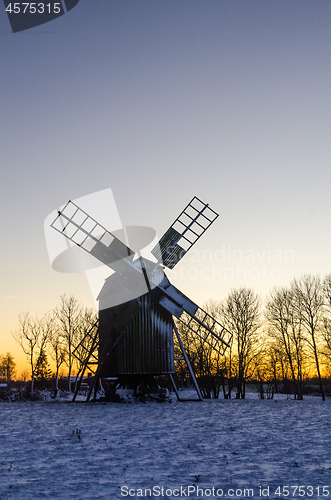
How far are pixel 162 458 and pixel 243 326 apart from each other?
31.5 meters

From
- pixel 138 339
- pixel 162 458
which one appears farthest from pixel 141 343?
pixel 162 458

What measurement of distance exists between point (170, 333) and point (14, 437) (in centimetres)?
1171

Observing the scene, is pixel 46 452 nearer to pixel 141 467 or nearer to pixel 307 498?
pixel 141 467

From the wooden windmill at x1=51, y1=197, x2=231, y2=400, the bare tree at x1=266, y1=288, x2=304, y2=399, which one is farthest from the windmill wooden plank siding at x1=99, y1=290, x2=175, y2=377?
the bare tree at x1=266, y1=288, x2=304, y2=399

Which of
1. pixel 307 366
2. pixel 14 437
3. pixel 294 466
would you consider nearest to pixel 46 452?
pixel 14 437

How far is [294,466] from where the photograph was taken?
7.60 metres

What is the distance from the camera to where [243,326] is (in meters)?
38.6

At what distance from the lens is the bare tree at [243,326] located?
126 feet

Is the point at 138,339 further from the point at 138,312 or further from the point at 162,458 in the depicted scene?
the point at 162,458

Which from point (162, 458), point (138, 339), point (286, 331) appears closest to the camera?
point (162, 458)

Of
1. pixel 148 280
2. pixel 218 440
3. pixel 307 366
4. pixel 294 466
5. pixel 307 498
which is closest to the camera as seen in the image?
pixel 307 498

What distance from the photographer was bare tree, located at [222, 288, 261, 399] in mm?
38344

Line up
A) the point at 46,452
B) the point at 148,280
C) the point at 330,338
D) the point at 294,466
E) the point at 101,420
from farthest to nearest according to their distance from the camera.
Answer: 1. the point at 330,338
2. the point at 148,280
3. the point at 101,420
4. the point at 46,452
5. the point at 294,466

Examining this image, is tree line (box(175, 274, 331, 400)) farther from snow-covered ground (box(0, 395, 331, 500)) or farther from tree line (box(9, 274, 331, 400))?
snow-covered ground (box(0, 395, 331, 500))
